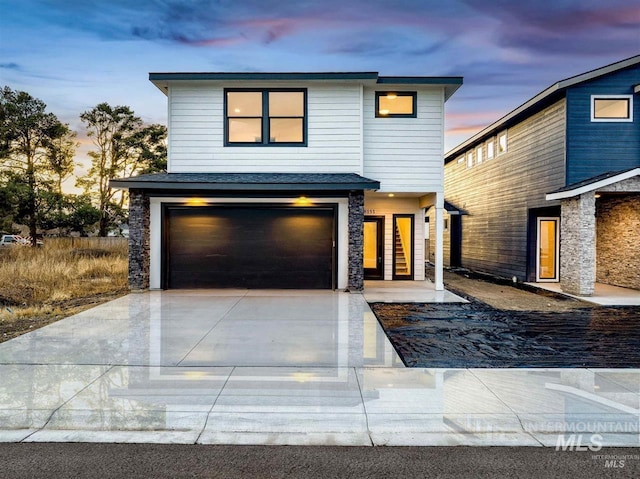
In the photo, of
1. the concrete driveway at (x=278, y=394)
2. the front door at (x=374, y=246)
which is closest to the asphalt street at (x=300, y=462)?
the concrete driveway at (x=278, y=394)

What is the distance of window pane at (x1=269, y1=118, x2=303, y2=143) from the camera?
1230 cm

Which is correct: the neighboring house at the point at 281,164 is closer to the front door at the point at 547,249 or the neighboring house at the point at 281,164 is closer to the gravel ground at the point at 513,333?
the gravel ground at the point at 513,333

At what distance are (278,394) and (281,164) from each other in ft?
28.9

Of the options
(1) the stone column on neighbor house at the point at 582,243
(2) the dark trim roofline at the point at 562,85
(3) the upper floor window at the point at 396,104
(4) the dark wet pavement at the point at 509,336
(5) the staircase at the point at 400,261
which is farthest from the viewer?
(5) the staircase at the point at 400,261

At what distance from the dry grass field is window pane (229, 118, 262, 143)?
565 cm

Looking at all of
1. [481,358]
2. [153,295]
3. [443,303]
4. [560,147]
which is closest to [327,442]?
[481,358]

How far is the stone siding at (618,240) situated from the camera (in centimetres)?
1250

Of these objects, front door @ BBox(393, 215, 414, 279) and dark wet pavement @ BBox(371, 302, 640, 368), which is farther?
front door @ BBox(393, 215, 414, 279)

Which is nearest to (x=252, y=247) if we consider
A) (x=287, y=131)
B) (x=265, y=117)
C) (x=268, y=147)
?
(x=268, y=147)

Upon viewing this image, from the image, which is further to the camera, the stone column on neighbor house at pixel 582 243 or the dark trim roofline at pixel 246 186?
the stone column on neighbor house at pixel 582 243

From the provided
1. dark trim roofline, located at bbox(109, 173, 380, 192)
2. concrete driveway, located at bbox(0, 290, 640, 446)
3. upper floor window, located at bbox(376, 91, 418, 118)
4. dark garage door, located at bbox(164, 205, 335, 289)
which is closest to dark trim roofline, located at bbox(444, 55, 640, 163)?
upper floor window, located at bbox(376, 91, 418, 118)

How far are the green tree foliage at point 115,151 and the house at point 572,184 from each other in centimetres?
2017

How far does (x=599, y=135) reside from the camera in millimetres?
12125

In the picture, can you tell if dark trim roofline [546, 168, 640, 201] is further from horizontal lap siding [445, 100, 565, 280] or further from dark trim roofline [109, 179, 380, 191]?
dark trim roofline [109, 179, 380, 191]
